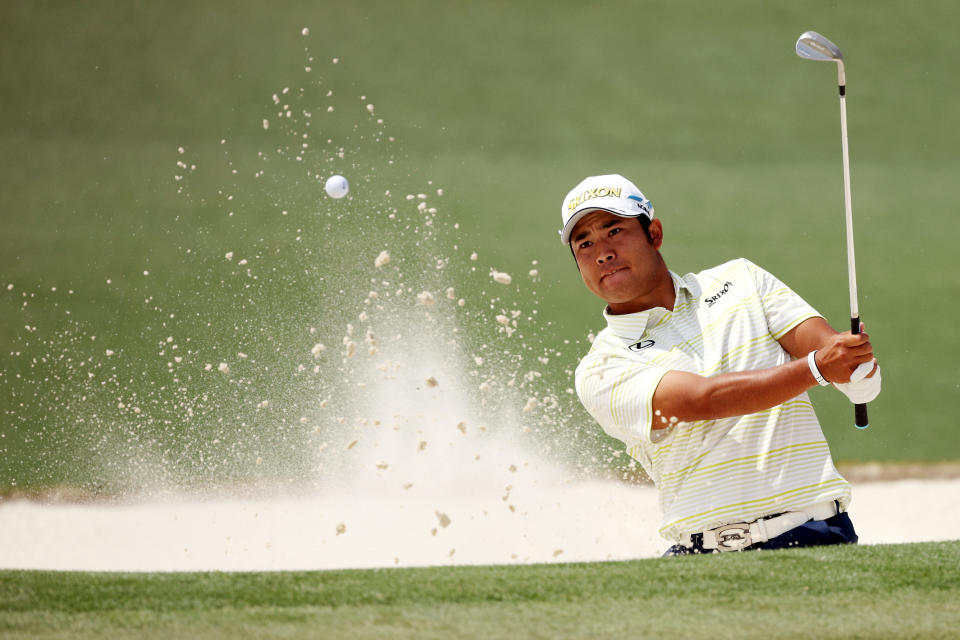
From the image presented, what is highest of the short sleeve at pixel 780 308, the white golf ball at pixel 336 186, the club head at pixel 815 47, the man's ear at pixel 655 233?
the white golf ball at pixel 336 186

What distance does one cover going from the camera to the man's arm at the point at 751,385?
170 cm

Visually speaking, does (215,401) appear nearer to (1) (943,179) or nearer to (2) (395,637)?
(2) (395,637)

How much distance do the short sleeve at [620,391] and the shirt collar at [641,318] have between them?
0.07 meters

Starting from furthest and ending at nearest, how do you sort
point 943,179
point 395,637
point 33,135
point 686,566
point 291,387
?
point 943,179
point 33,135
point 291,387
point 686,566
point 395,637

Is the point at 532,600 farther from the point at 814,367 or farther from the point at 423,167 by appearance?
the point at 423,167

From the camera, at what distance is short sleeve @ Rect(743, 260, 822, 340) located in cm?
192

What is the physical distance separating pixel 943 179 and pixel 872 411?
1.12 m

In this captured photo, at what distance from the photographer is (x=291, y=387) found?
3.91 m

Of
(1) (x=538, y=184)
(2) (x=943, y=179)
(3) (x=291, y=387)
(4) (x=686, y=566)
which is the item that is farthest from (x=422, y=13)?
(4) (x=686, y=566)

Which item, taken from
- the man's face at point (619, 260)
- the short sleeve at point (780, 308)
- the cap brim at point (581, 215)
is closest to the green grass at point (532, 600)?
the short sleeve at point (780, 308)

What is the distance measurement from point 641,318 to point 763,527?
0.46 m

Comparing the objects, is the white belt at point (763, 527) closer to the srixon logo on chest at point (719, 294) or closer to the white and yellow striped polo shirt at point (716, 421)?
the white and yellow striped polo shirt at point (716, 421)

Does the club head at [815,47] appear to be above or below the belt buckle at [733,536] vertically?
above

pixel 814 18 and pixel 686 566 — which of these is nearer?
pixel 686 566
